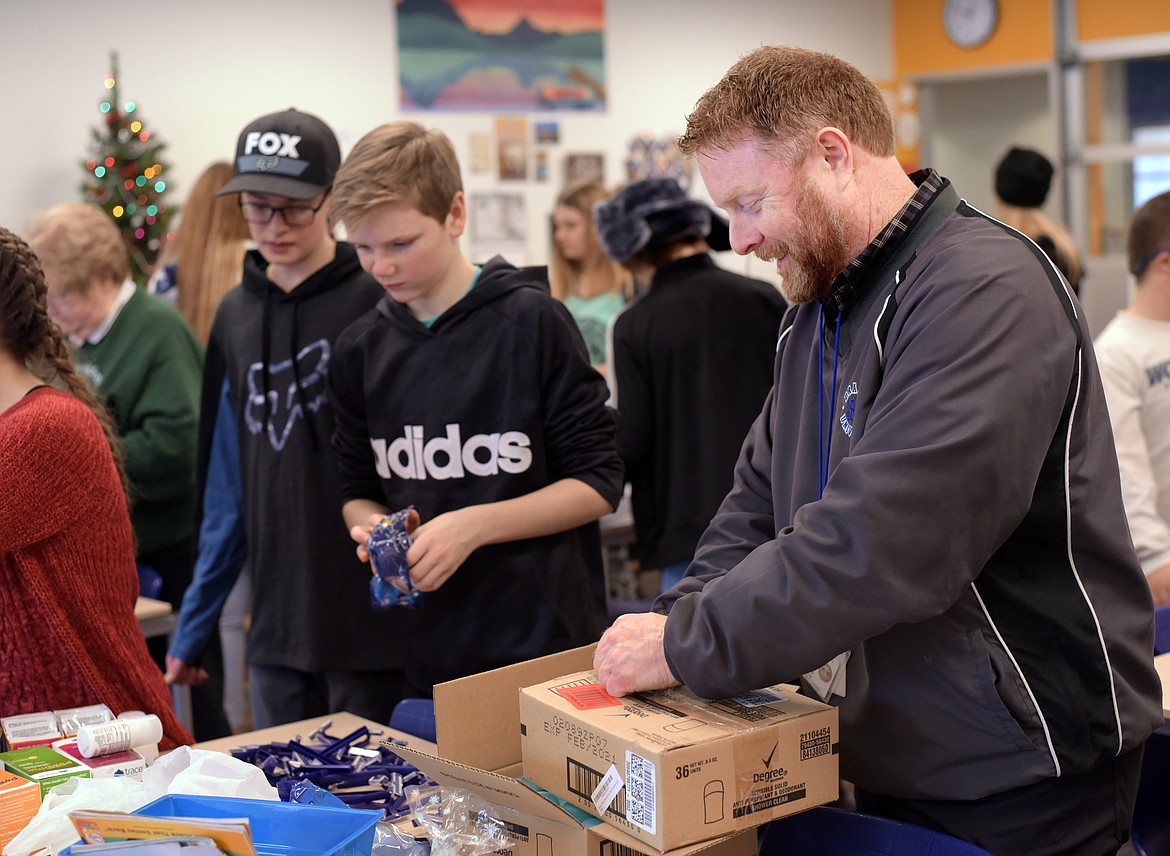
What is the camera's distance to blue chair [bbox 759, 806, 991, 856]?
1.49 m

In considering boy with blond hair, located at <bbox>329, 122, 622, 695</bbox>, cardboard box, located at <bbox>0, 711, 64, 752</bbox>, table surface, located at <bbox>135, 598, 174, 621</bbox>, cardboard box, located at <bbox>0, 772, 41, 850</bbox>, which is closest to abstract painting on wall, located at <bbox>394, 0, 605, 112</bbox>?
table surface, located at <bbox>135, 598, 174, 621</bbox>

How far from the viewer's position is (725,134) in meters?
1.54

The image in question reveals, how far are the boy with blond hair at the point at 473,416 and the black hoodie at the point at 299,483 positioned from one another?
25 centimetres

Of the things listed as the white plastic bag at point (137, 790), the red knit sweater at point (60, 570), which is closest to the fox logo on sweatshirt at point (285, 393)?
the red knit sweater at point (60, 570)

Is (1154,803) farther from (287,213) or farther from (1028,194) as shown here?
(1028,194)

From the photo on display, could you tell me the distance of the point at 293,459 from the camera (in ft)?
8.46

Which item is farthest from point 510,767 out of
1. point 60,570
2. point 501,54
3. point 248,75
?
point 501,54

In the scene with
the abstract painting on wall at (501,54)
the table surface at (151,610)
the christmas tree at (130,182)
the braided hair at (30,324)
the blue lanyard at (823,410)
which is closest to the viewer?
the blue lanyard at (823,410)

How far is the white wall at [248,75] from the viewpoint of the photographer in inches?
239

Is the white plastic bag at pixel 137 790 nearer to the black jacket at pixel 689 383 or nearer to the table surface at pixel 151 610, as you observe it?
the table surface at pixel 151 610

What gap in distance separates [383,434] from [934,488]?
4.01 feet

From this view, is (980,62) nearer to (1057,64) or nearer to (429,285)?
(1057,64)

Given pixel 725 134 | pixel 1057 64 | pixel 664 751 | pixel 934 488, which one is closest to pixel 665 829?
pixel 664 751

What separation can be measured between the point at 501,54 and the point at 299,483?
5.51 metres
